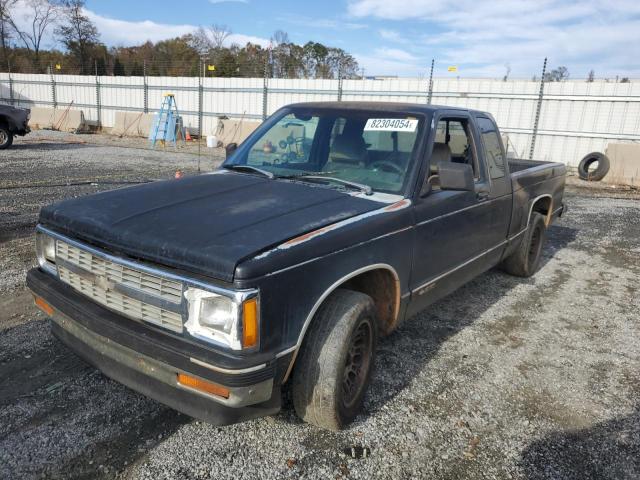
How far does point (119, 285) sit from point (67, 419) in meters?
0.99

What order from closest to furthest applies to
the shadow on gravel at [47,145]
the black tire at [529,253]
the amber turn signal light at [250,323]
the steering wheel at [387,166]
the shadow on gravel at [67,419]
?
the amber turn signal light at [250,323] → the shadow on gravel at [67,419] → the steering wheel at [387,166] → the black tire at [529,253] → the shadow on gravel at [47,145]

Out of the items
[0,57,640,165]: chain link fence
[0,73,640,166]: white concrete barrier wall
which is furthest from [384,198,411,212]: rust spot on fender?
[0,73,640,166]: white concrete barrier wall

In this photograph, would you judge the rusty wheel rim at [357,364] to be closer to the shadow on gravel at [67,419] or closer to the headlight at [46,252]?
the shadow on gravel at [67,419]

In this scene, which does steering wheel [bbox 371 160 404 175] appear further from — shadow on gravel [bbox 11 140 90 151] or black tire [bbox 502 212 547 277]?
shadow on gravel [bbox 11 140 90 151]

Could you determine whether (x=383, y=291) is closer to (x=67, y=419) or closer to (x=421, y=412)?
(x=421, y=412)

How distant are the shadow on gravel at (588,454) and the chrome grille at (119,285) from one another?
2.05 meters

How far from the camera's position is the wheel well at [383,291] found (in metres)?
3.11

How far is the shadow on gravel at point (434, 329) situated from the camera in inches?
134

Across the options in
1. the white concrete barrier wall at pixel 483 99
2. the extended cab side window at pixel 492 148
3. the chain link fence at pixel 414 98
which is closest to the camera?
the extended cab side window at pixel 492 148

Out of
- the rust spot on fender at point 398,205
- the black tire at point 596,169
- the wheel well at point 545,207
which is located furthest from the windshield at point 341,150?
the black tire at point 596,169

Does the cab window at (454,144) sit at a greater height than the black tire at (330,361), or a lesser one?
greater

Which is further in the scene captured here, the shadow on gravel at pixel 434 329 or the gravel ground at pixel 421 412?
the shadow on gravel at pixel 434 329

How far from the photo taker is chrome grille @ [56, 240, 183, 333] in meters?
2.28

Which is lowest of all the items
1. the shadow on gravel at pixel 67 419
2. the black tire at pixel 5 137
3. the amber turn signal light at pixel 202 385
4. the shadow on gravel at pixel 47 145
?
the shadow on gravel at pixel 47 145
